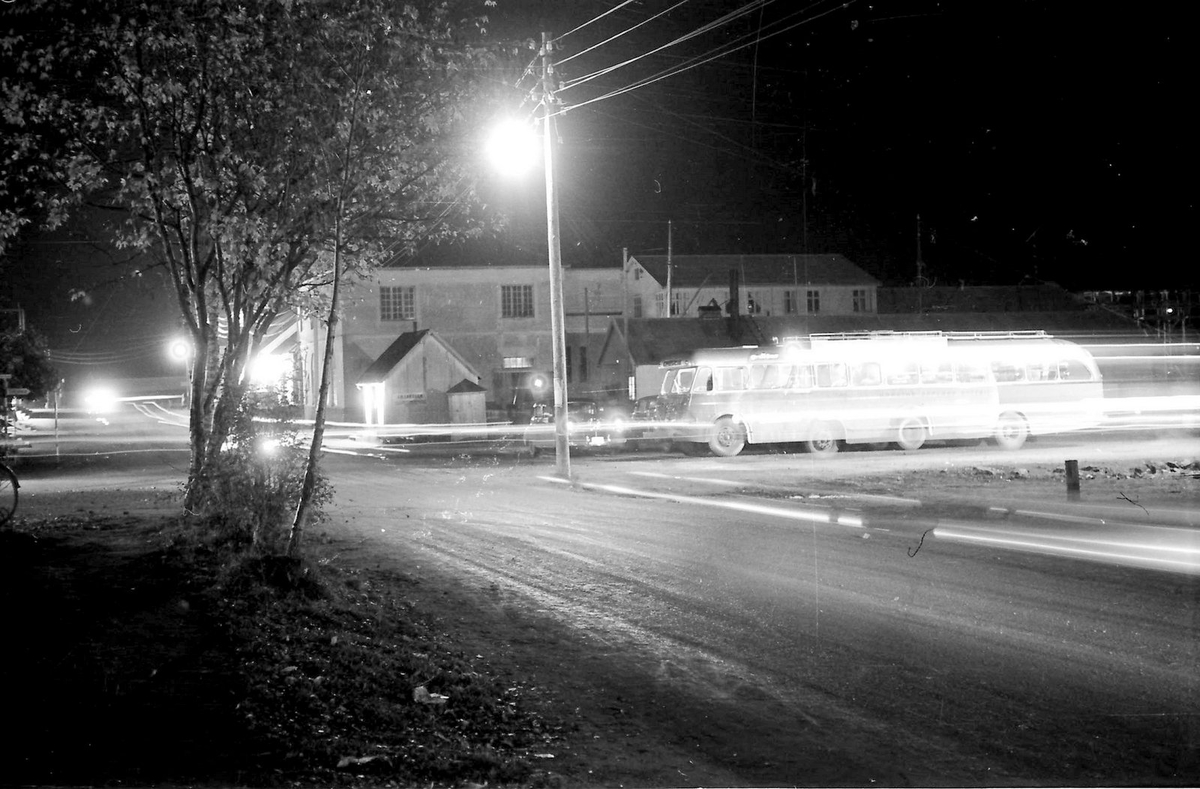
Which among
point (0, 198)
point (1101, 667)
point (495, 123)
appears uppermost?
point (495, 123)

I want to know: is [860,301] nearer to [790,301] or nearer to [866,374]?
[790,301]

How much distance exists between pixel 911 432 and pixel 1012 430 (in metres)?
3.22

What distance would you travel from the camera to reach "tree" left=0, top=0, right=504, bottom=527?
36.1 ft

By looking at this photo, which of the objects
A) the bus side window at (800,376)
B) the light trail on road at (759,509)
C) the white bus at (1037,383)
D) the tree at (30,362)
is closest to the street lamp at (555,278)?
the light trail on road at (759,509)

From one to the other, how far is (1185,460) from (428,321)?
36764 mm

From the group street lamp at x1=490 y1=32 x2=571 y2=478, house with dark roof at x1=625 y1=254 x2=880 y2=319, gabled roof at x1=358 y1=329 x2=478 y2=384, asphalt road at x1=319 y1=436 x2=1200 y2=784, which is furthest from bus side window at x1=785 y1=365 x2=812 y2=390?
house with dark roof at x1=625 y1=254 x2=880 y2=319

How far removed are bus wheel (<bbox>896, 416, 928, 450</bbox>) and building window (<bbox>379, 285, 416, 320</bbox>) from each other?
2993 cm

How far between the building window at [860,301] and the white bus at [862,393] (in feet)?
105

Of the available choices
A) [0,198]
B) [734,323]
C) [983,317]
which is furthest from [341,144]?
[983,317]

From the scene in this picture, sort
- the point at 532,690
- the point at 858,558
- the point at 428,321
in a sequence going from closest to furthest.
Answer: the point at 532,690 < the point at 858,558 < the point at 428,321

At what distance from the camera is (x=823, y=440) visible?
2827cm

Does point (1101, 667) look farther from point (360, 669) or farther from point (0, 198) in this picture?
point (0, 198)

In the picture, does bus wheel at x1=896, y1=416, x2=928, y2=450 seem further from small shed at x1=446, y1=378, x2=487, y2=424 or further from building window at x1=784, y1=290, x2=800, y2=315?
building window at x1=784, y1=290, x2=800, y2=315

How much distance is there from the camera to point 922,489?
19297 mm
